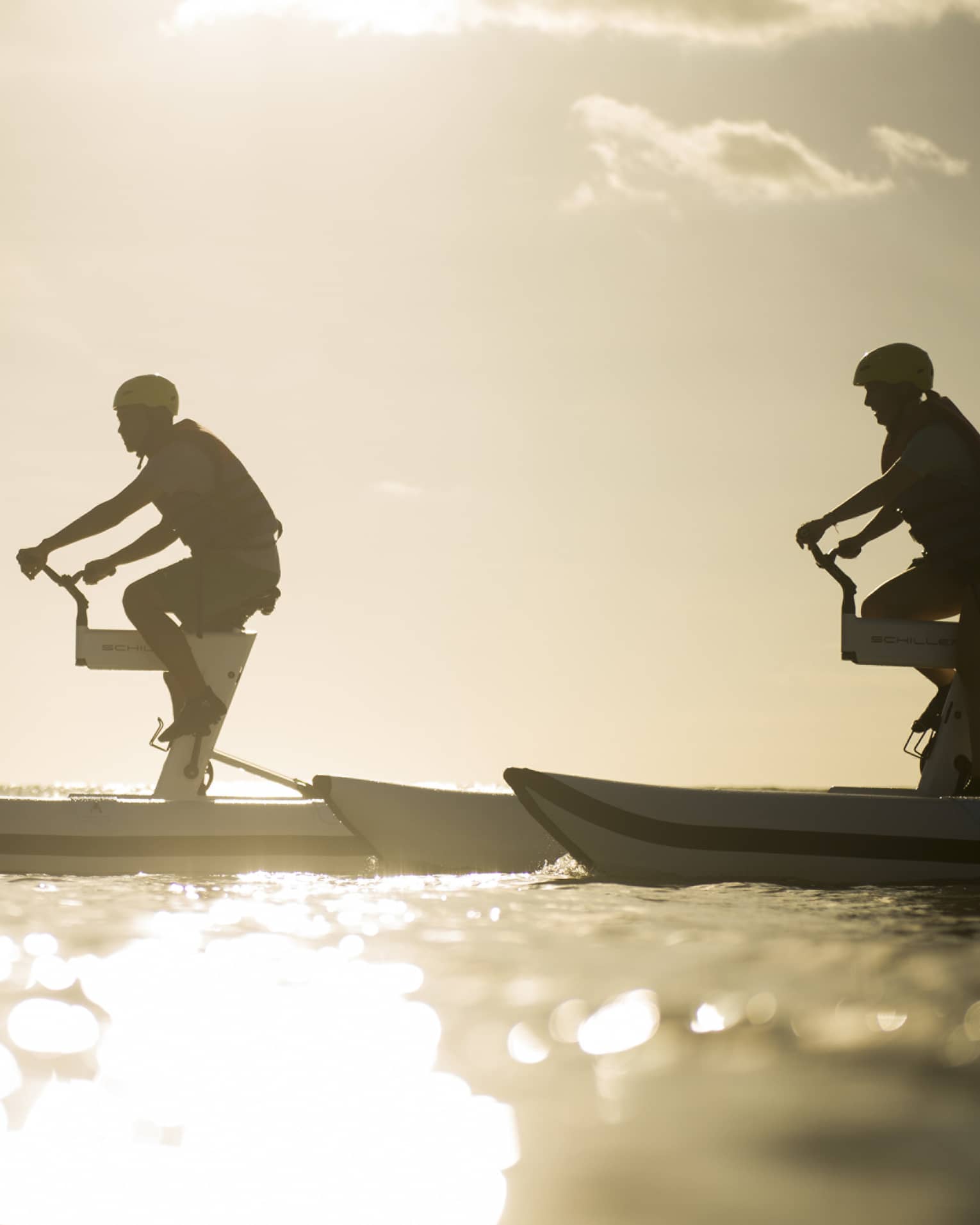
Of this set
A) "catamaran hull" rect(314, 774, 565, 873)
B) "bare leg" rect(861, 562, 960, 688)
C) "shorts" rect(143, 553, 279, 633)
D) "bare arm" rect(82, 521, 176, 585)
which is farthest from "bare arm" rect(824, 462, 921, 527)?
"bare arm" rect(82, 521, 176, 585)

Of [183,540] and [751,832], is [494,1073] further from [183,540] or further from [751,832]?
[183,540]

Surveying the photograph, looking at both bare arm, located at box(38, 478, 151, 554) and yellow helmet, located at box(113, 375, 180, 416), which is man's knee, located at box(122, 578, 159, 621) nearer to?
bare arm, located at box(38, 478, 151, 554)

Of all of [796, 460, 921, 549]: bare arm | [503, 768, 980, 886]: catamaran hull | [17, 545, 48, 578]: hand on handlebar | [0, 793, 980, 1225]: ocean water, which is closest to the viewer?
[0, 793, 980, 1225]: ocean water

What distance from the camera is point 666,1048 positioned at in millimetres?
3387

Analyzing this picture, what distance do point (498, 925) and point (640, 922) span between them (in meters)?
0.56

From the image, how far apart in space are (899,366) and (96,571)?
4912mm

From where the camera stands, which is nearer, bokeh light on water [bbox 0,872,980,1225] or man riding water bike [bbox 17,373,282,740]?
bokeh light on water [bbox 0,872,980,1225]

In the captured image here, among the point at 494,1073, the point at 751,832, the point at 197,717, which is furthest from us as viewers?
the point at 197,717

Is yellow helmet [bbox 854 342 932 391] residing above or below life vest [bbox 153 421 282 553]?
above

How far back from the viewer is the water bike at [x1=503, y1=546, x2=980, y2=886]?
7824 mm

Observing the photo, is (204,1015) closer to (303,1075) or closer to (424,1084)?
(303,1075)

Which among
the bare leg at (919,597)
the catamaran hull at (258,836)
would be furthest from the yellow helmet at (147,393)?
the bare leg at (919,597)

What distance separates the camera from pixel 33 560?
28.6ft

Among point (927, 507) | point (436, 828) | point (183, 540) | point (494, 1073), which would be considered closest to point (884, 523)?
point (927, 507)
